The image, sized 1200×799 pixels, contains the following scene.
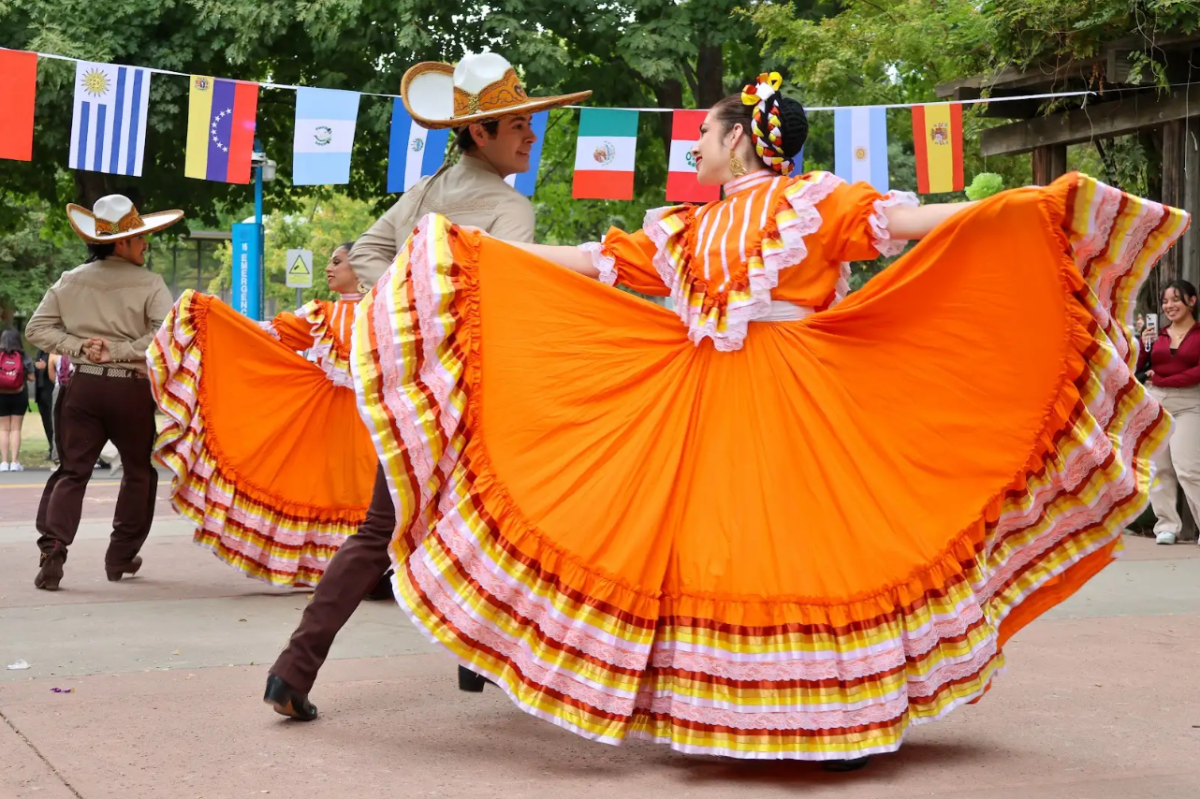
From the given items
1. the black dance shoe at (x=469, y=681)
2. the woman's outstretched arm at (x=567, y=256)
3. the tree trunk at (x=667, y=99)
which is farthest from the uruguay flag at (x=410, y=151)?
the woman's outstretched arm at (x=567, y=256)

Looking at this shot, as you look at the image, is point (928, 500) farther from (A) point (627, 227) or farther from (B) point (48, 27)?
(A) point (627, 227)

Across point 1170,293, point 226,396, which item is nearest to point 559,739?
point 226,396

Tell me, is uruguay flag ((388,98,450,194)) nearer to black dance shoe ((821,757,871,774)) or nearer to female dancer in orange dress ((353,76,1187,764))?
female dancer in orange dress ((353,76,1187,764))

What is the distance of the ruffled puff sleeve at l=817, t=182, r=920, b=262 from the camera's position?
4137mm

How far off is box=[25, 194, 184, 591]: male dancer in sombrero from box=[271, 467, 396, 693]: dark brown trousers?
12.2 ft

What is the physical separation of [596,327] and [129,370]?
4295 millimetres

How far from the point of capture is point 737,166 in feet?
14.7

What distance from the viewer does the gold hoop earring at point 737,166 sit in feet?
14.6

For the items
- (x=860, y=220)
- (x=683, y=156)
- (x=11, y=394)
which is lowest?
(x=11, y=394)

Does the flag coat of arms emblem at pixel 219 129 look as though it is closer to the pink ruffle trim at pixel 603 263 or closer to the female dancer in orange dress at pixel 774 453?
the pink ruffle trim at pixel 603 263

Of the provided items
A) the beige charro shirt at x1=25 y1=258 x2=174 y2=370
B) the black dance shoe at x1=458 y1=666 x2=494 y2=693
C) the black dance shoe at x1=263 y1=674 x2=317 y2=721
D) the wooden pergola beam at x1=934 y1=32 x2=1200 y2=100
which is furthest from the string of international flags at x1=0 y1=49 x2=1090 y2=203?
the black dance shoe at x1=263 y1=674 x2=317 y2=721

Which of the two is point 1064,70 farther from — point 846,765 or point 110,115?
point 846,765

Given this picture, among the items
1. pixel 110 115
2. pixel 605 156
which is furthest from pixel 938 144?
pixel 110 115

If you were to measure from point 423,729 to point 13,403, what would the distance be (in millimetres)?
14589
